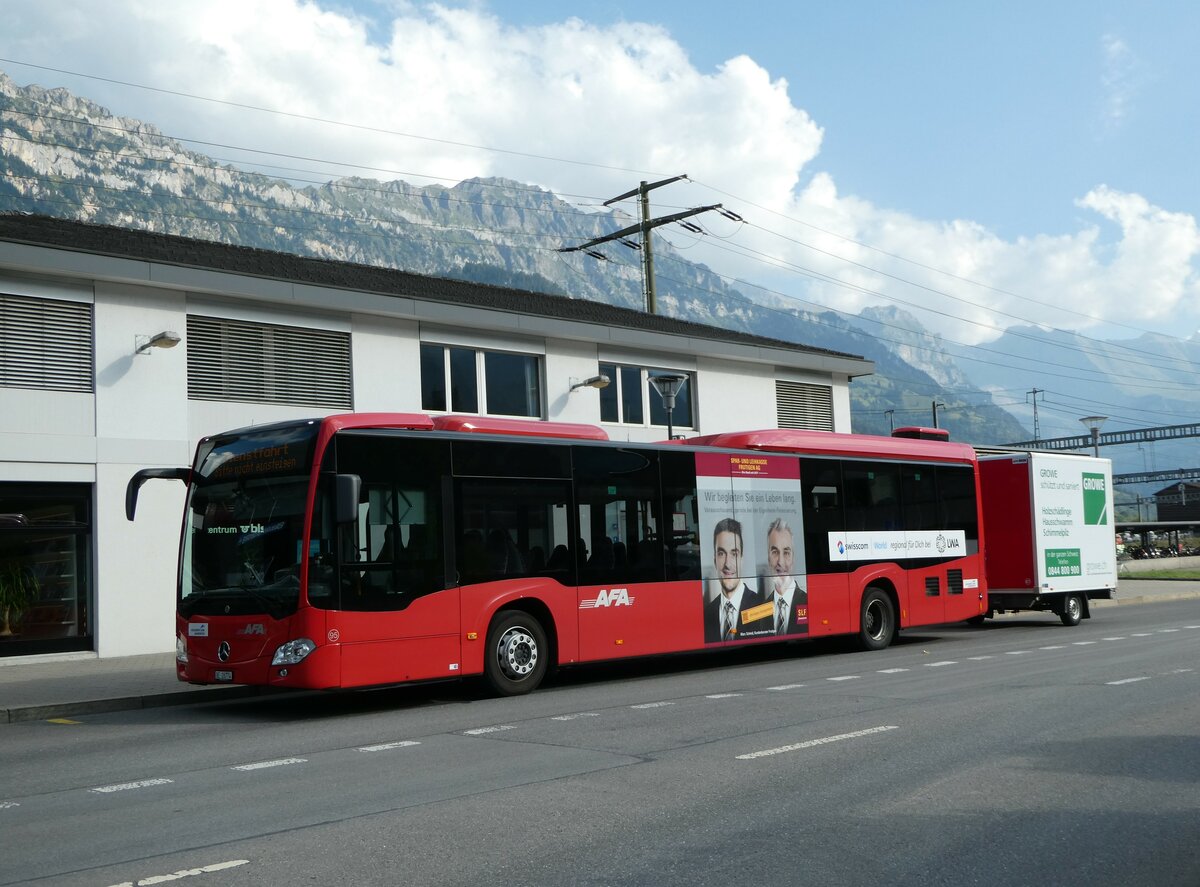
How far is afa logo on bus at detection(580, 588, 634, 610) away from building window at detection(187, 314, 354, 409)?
31.5 feet

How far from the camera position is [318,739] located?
10758 mm

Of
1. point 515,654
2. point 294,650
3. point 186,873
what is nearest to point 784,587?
point 515,654

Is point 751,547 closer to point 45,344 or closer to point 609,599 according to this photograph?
point 609,599

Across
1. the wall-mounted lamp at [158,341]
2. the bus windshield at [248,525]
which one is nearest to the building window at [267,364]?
the wall-mounted lamp at [158,341]

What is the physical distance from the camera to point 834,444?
Answer: 18.9 metres

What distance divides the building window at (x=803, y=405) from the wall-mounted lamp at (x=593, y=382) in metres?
6.81

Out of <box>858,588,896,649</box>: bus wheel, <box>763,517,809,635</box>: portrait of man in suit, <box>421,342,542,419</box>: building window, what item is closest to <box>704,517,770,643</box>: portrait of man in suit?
<box>763,517,809,635</box>: portrait of man in suit

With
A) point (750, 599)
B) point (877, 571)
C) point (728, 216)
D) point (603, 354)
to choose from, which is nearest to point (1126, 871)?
point (750, 599)

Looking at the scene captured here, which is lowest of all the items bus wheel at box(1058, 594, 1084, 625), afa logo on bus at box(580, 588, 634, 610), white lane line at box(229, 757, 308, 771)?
bus wheel at box(1058, 594, 1084, 625)

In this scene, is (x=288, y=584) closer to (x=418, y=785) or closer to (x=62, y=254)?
(x=418, y=785)

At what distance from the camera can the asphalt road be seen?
19.0ft

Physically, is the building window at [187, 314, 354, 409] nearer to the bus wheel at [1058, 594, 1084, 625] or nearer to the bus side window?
the bus side window

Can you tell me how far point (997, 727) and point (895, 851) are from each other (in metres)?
4.51

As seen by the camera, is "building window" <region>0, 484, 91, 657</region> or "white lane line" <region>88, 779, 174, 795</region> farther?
"building window" <region>0, 484, 91, 657</region>
